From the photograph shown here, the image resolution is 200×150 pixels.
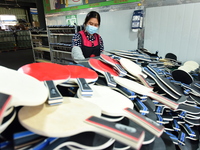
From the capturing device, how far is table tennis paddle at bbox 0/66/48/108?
0.42m

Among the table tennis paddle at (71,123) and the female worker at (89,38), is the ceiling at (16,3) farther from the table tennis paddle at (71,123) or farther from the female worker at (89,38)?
the table tennis paddle at (71,123)

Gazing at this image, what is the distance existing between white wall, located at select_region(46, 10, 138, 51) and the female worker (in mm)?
1043

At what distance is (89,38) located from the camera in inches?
79.1

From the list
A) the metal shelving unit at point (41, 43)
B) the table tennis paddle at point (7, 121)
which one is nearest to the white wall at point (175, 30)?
the table tennis paddle at point (7, 121)

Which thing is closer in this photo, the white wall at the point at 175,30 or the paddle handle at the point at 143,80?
the paddle handle at the point at 143,80

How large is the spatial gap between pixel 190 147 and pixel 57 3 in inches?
194

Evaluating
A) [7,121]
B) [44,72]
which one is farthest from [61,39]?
[7,121]

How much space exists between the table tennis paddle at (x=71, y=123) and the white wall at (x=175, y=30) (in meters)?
2.19

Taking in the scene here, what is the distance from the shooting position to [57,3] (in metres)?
4.47

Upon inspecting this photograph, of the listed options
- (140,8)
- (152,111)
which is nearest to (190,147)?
(152,111)

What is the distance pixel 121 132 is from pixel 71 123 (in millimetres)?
156

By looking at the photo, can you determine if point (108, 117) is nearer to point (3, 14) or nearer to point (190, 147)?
point (190, 147)

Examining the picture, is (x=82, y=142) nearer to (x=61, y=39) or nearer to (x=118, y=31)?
(x=118, y=31)

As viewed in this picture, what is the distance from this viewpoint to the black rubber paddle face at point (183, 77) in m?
1.03
